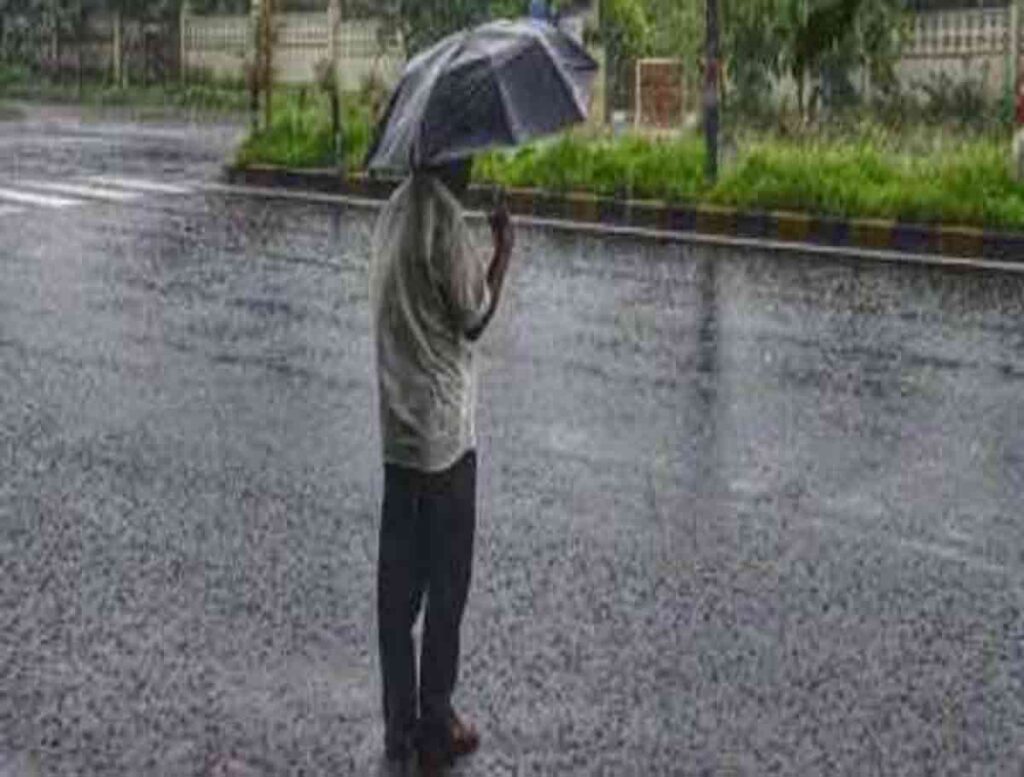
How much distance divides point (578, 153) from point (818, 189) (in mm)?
3211

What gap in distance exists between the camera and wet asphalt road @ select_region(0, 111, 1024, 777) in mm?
5480

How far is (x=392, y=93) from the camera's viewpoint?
530cm

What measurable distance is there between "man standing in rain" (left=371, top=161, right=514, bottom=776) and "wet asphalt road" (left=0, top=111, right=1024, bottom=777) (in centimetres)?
21

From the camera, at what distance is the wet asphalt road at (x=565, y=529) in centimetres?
548

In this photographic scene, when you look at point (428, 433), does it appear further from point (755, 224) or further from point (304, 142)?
point (304, 142)

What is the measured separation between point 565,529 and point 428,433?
260 cm

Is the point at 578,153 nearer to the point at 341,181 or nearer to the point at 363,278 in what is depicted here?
the point at 341,181

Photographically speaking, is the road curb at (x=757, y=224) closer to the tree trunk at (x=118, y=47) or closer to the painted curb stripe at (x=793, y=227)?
the painted curb stripe at (x=793, y=227)

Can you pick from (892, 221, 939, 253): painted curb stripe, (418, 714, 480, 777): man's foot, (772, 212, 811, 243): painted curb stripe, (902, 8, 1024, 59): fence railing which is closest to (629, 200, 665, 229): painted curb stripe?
(772, 212, 811, 243): painted curb stripe

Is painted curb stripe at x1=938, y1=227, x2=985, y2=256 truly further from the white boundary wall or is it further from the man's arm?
the white boundary wall

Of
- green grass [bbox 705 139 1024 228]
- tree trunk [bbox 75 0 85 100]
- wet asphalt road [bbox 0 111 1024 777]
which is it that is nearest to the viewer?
wet asphalt road [bbox 0 111 1024 777]

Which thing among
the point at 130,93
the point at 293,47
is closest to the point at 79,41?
the point at 130,93

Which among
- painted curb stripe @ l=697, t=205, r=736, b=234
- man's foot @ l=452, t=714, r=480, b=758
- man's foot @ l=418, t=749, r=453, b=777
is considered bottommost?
man's foot @ l=418, t=749, r=453, b=777

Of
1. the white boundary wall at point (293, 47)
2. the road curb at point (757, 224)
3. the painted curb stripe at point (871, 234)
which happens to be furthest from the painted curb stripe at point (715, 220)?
the white boundary wall at point (293, 47)
